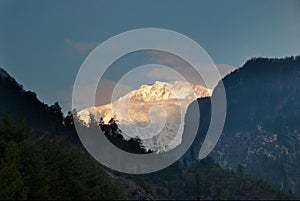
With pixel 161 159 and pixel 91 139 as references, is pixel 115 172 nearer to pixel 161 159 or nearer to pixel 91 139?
pixel 91 139

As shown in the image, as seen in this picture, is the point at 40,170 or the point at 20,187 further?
the point at 40,170

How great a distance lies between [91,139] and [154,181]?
56.0 ft

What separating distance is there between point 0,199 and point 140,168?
71717 millimetres

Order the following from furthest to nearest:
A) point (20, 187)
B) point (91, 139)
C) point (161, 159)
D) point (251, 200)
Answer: point (161, 159)
point (91, 139)
point (251, 200)
point (20, 187)

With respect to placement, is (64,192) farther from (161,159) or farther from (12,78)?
(12,78)

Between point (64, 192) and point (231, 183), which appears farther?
point (231, 183)

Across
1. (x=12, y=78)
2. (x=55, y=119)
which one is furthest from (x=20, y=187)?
(x=12, y=78)

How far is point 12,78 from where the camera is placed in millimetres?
132250

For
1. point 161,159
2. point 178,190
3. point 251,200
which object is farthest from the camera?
point 161,159

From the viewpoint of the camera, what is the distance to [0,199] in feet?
124

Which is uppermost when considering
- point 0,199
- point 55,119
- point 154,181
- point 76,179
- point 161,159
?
point 55,119

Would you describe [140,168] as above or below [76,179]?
above

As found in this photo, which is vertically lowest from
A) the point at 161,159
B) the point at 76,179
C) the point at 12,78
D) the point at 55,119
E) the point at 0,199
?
the point at 0,199

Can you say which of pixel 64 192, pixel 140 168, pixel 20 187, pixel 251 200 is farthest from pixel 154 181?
pixel 20 187
